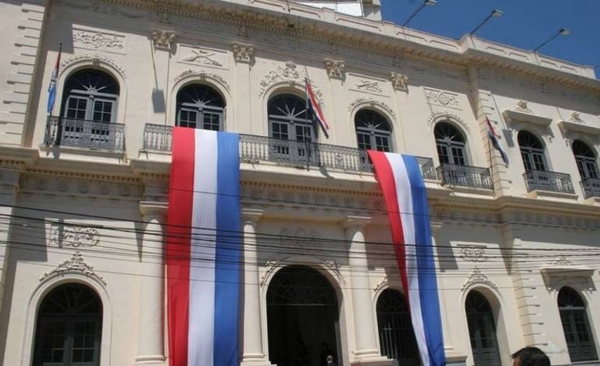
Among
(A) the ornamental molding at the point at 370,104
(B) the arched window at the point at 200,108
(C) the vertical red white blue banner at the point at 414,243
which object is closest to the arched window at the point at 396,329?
(C) the vertical red white blue banner at the point at 414,243

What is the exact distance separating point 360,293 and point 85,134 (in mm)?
6448

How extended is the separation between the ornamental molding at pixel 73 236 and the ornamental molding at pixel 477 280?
835 cm

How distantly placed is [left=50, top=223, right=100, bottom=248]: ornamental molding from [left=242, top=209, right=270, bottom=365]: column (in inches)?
112

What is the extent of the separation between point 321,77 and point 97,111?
18.0ft

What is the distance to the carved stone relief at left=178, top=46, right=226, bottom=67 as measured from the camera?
11.8 metres

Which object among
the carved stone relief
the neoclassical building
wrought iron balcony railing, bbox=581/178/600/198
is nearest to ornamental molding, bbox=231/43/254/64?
the neoclassical building

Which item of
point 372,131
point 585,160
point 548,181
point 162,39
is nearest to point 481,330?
point 548,181

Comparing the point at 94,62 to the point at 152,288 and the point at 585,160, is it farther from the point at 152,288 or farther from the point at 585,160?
the point at 585,160

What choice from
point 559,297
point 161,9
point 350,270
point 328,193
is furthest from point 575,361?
point 161,9

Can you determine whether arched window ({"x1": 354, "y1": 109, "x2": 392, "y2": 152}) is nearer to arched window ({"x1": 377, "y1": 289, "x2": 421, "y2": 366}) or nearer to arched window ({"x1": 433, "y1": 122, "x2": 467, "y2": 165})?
arched window ({"x1": 433, "y1": 122, "x2": 467, "y2": 165})

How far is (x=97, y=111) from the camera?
1075cm

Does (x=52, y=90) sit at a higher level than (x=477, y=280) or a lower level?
higher

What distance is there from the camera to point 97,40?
11188 mm

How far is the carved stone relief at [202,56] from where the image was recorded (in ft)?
38.8
